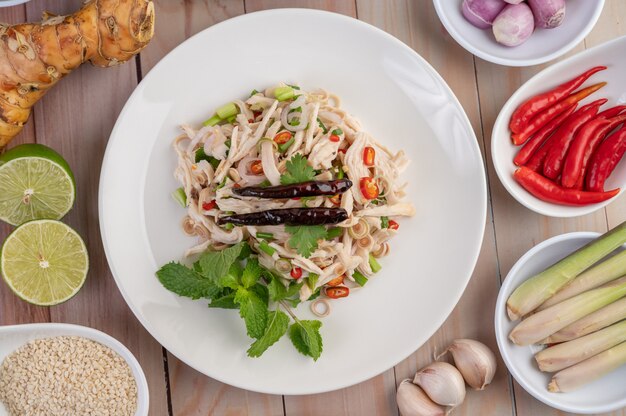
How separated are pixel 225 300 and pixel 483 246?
4.19 ft

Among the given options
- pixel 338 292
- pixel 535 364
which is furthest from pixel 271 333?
pixel 535 364

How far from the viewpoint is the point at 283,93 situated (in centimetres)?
288

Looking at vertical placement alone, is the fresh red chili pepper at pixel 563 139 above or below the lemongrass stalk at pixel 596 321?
above

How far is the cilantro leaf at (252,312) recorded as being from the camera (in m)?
2.78

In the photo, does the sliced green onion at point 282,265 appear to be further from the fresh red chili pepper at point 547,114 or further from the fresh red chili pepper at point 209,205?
the fresh red chili pepper at point 547,114

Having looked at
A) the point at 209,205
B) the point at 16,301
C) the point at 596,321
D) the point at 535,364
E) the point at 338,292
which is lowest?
the point at 535,364

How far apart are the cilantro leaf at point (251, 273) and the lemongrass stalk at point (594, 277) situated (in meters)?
1.36

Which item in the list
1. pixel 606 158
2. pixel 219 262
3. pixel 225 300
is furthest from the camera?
pixel 606 158

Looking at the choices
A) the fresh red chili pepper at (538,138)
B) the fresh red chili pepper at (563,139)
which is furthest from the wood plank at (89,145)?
the fresh red chili pepper at (563,139)

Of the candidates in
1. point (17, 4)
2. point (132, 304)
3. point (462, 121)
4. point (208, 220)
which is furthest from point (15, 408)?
point (462, 121)

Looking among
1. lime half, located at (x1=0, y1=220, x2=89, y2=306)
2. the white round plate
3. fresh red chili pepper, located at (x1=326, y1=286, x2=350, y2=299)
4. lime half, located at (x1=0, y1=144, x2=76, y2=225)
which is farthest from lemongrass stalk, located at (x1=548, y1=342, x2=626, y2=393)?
lime half, located at (x1=0, y1=144, x2=76, y2=225)

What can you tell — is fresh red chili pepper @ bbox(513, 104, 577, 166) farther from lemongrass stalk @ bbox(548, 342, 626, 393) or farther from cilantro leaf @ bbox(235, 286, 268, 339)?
cilantro leaf @ bbox(235, 286, 268, 339)

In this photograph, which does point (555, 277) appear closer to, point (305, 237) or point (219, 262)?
point (305, 237)

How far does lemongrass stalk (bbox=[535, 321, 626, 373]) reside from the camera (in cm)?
306
